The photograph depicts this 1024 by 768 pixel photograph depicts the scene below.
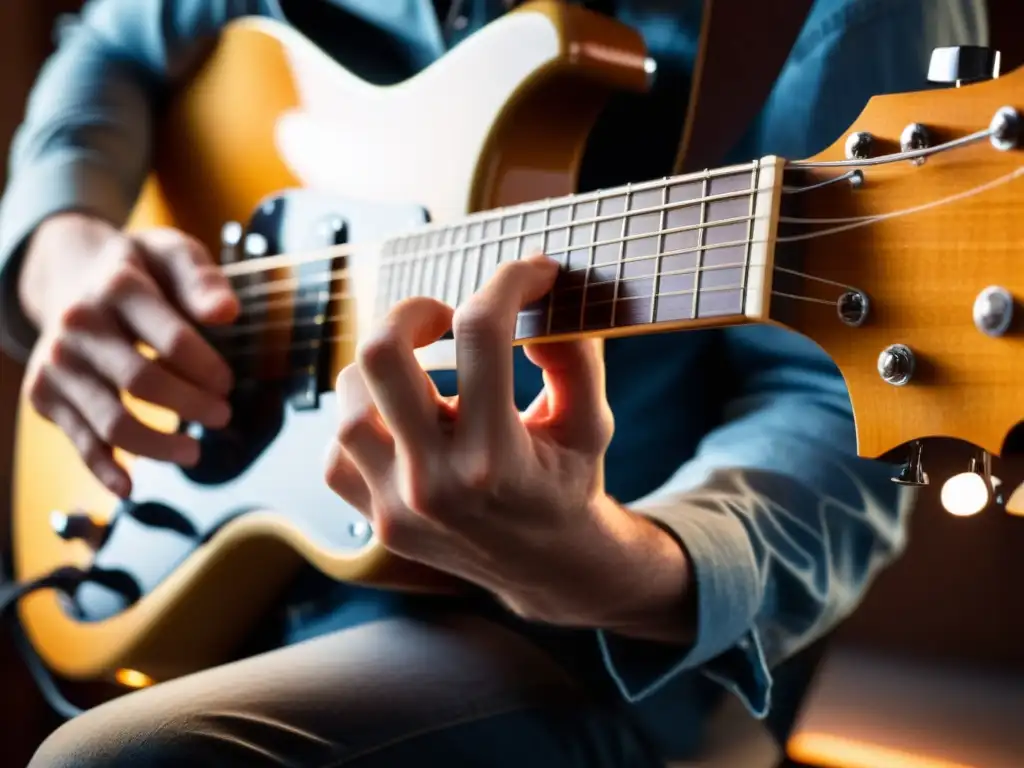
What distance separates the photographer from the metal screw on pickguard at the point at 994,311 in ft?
1.18

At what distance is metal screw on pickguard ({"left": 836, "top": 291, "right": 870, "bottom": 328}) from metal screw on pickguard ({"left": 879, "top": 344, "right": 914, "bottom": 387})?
2 cm

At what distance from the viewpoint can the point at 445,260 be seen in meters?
0.55

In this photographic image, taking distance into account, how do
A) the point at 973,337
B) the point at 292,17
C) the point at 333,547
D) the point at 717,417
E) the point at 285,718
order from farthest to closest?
the point at 292,17 → the point at 717,417 → the point at 333,547 → the point at 285,718 → the point at 973,337

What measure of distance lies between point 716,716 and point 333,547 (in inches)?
11.0

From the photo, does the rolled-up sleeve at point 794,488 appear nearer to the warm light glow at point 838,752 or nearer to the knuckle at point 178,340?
the warm light glow at point 838,752

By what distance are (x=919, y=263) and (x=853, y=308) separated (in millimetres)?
30

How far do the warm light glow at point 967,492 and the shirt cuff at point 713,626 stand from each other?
17 centimetres

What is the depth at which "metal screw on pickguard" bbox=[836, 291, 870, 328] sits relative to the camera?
40 cm

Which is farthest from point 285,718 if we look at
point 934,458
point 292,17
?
point 292,17

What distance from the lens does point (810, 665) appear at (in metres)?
0.74

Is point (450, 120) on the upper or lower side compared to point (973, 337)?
upper

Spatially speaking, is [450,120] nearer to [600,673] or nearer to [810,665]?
[600,673]

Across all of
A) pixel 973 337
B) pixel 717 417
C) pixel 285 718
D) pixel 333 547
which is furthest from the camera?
pixel 717 417

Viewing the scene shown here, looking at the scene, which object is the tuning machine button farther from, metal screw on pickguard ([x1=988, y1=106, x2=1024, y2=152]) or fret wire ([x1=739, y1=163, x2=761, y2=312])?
metal screw on pickguard ([x1=988, y1=106, x2=1024, y2=152])
